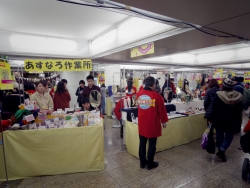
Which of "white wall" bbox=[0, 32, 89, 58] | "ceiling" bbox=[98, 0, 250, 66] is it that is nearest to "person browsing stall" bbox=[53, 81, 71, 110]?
"white wall" bbox=[0, 32, 89, 58]

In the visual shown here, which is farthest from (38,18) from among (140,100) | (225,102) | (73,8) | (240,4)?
(225,102)

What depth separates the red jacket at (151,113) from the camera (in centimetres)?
266

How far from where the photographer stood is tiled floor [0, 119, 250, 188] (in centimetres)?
242

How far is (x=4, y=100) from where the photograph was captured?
351 centimetres

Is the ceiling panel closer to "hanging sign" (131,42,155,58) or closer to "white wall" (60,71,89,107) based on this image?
"hanging sign" (131,42,155,58)

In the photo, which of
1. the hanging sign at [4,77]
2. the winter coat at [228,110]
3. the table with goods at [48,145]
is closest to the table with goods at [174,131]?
the table with goods at [48,145]

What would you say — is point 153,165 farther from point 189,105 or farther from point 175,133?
point 189,105

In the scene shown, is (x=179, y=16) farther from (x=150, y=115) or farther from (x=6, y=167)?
(x=6, y=167)

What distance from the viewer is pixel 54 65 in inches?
145

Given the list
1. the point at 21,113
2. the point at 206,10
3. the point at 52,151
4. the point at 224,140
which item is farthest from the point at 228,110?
the point at 21,113

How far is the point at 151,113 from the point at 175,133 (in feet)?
4.43

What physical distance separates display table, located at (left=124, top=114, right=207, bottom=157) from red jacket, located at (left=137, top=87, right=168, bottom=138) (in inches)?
19.7

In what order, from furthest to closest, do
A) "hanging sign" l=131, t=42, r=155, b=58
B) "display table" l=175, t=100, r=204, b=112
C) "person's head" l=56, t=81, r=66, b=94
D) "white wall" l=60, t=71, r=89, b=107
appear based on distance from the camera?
"white wall" l=60, t=71, r=89, b=107 < "display table" l=175, t=100, r=204, b=112 < "person's head" l=56, t=81, r=66, b=94 < "hanging sign" l=131, t=42, r=155, b=58

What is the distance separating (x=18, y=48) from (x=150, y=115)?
4123mm
